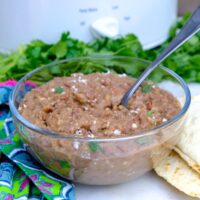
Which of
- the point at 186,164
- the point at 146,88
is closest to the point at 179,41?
the point at 146,88

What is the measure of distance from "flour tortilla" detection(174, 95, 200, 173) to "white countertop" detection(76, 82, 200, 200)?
5cm

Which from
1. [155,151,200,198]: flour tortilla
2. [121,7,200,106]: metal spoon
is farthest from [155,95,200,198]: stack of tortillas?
[121,7,200,106]: metal spoon

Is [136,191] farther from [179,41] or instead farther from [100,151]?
[179,41]

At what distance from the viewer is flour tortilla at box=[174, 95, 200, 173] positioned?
0.69m

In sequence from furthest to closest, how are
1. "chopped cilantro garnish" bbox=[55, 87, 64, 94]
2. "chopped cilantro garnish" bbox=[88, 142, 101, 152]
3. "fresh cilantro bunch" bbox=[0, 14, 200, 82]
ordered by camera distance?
"fresh cilantro bunch" bbox=[0, 14, 200, 82]
"chopped cilantro garnish" bbox=[55, 87, 64, 94]
"chopped cilantro garnish" bbox=[88, 142, 101, 152]

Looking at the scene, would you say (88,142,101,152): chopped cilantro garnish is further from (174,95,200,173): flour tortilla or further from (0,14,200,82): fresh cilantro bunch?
(0,14,200,82): fresh cilantro bunch

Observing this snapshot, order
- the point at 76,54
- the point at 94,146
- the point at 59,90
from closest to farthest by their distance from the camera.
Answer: the point at 94,146, the point at 59,90, the point at 76,54

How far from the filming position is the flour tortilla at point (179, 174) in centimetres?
67

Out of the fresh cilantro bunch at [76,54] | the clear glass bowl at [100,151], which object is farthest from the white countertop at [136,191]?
the fresh cilantro bunch at [76,54]

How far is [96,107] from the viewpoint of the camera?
2.38ft

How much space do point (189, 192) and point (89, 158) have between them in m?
0.15

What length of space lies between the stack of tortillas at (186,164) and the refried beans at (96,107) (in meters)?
0.05

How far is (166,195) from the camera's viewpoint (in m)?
0.70

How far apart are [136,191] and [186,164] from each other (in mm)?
87
